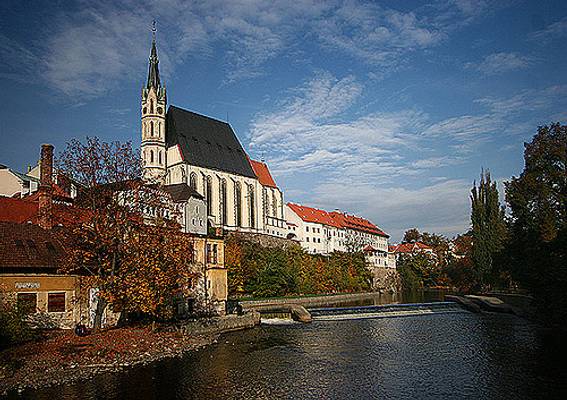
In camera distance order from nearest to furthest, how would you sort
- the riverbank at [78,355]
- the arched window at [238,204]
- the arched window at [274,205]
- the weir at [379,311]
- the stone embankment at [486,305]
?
the riverbank at [78,355]
the weir at [379,311]
the stone embankment at [486,305]
the arched window at [238,204]
the arched window at [274,205]

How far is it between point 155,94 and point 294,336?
2414 inches

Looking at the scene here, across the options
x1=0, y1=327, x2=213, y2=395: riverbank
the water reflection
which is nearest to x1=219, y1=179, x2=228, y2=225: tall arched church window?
the water reflection

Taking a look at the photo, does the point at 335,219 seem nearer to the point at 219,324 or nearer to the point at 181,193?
the point at 181,193

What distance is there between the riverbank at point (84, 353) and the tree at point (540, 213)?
27.2 m

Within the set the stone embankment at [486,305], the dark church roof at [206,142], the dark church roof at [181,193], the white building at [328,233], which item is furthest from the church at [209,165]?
the stone embankment at [486,305]

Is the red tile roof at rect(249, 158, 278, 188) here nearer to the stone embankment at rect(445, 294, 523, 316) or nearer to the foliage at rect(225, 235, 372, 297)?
the foliage at rect(225, 235, 372, 297)

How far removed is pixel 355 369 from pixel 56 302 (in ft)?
61.2

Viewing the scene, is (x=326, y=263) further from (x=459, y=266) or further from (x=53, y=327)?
(x=53, y=327)

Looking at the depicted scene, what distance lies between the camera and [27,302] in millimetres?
28016

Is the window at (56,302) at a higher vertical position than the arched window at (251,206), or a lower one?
lower

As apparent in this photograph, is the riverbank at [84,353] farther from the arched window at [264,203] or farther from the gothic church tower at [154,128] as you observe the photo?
the arched window at [264,203]

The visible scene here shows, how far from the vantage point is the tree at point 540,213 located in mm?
39938

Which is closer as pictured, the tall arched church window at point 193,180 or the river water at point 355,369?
the river water at point 355,369

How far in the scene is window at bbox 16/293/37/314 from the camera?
27391 mm
